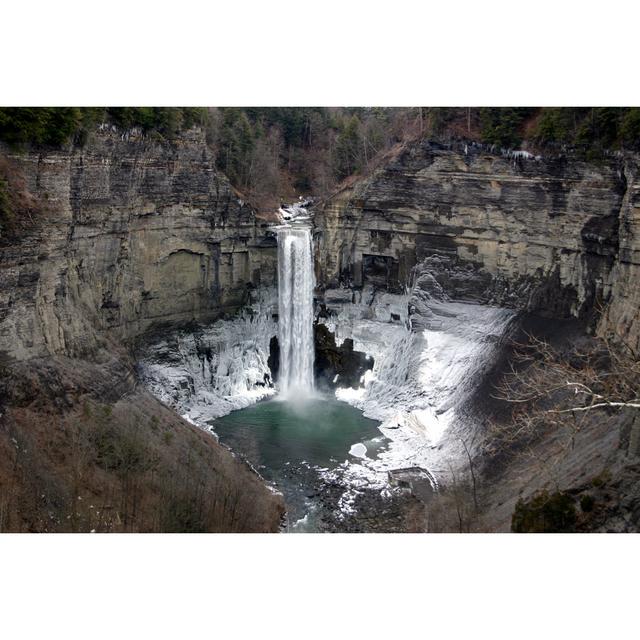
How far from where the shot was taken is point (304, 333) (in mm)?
46000

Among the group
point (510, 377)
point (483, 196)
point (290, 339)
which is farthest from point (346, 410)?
point (483, 196)

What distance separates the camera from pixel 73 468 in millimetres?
27719

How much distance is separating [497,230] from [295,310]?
11640mm

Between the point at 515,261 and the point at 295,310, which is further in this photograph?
the point at 295,310

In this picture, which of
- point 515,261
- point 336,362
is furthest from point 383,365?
point 515,261

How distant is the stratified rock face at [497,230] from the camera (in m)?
35.4

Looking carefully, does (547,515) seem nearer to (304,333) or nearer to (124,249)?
(124,249)

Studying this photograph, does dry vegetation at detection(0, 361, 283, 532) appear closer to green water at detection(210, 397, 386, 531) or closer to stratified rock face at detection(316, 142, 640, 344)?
green water at detection(210, 397, 386, 531)

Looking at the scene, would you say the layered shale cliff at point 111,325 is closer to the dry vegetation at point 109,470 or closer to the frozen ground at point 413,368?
the dry vegetation at point 109,470

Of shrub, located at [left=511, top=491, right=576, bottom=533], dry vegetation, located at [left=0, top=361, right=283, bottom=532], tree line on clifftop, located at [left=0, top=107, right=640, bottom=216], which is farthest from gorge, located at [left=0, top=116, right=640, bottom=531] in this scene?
tree line on clifftop, located at [left=0, top=107, right=640, bottom=216]

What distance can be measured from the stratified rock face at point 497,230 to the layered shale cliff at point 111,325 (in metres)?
6.82

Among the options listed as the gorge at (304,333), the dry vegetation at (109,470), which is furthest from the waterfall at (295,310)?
the dry vegetation at (109,470)

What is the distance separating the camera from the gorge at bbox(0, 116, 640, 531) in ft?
92.6

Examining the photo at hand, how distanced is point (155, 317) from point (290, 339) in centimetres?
763
